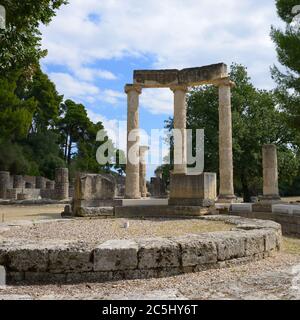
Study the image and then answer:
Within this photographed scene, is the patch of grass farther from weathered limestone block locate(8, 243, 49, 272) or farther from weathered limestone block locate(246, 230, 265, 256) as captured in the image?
weathered limestone block locate(8, 243, 49, 272)

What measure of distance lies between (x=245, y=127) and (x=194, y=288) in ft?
66.8

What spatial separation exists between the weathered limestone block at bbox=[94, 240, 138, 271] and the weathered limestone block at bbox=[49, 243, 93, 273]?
0.11 meters

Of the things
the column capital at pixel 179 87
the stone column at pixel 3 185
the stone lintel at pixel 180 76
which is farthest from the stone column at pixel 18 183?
the column capital at pixel 179 87

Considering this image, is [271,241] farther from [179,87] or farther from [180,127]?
[179,87]

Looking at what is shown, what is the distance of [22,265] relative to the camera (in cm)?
532

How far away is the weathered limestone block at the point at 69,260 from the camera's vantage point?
17.4 feet

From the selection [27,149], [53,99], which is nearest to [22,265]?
[27,149]

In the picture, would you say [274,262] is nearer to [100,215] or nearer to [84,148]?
[100,215]

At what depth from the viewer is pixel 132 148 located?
20.2 metres

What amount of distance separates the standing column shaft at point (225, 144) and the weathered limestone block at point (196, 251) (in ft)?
44.7

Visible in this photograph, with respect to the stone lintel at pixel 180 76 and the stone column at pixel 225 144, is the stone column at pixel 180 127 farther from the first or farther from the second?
the stone column at pixel 225 144

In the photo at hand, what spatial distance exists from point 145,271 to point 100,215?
885cm
